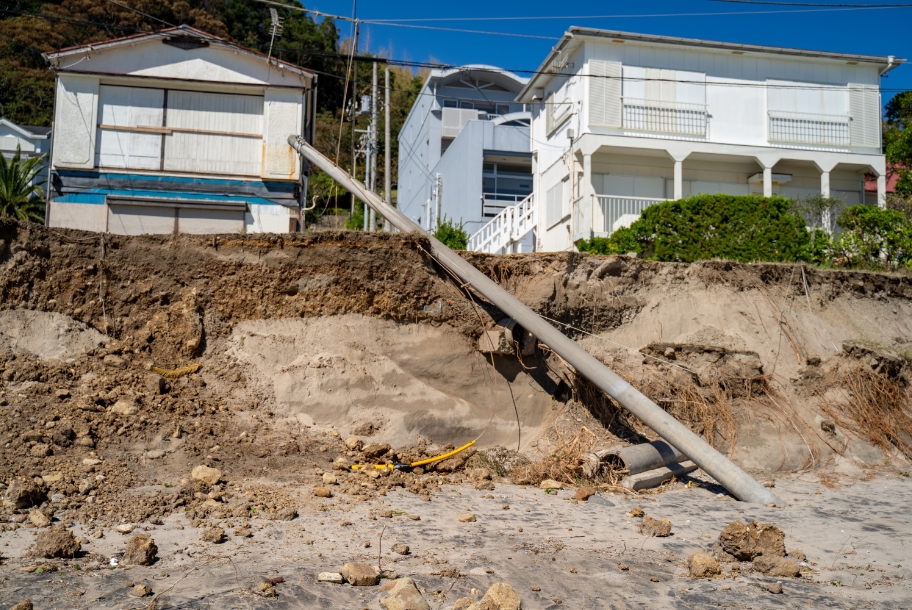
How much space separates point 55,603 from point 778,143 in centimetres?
1978

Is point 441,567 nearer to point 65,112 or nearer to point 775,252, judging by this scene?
point 775,252

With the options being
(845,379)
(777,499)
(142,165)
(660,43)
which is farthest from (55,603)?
(660,43)

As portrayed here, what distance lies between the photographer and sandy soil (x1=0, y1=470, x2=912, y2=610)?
5.11m

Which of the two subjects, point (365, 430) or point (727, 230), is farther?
point (727, 230)

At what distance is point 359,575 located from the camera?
5.23 meters

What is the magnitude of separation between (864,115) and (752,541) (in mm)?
18232

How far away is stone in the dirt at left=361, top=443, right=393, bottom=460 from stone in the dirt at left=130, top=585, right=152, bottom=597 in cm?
362

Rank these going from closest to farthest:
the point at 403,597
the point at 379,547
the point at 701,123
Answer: the point at 403,597 → the point at 379,547 → the point at 701,123

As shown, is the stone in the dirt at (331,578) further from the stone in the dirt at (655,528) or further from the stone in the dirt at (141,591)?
the stone in the dirt at (655,528)

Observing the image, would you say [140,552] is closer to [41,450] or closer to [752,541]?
[41,450]

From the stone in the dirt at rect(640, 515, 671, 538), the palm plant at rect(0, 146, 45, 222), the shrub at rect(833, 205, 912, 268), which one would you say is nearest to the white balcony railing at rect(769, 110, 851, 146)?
the shrub at rect(833, 205, 912, 268)

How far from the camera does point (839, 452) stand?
9.96 meters

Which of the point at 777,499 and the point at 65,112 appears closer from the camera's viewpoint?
the point at 777,499

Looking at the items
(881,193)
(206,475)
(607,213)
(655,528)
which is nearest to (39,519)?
(206,475)
